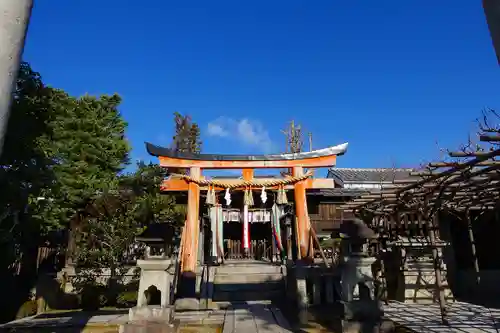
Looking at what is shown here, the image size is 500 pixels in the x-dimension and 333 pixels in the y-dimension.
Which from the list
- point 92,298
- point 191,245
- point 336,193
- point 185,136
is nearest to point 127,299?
point 92,298

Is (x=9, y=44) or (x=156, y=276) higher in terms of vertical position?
(x=9, y=44)

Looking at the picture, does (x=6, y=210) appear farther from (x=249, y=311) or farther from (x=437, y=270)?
(x=437, y=270)

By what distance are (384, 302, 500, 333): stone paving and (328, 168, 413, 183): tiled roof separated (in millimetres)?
20026

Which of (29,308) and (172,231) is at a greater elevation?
(172,231)

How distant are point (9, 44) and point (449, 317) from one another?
10.1m

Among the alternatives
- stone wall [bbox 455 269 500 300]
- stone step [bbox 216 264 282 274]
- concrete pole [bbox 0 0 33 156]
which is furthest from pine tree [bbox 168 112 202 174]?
concrete pole [bbox 0 0 33 156]

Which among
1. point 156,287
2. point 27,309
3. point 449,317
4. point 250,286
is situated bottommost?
point 27,309

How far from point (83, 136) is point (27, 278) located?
26.1ft

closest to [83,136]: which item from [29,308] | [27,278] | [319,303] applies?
[27,278]

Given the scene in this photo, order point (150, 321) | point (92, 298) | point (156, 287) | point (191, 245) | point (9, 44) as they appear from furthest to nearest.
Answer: point (191, 245), point (92, 298), point (156, 287), point (150, 321), point (9, 44)

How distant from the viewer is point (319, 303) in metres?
10.6

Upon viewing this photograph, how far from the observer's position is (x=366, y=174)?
31.8 metres

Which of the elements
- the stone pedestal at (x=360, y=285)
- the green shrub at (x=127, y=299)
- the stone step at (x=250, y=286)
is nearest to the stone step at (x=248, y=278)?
the stone step at (x=250, y=286)

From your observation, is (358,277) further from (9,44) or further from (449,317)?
(9,44)
